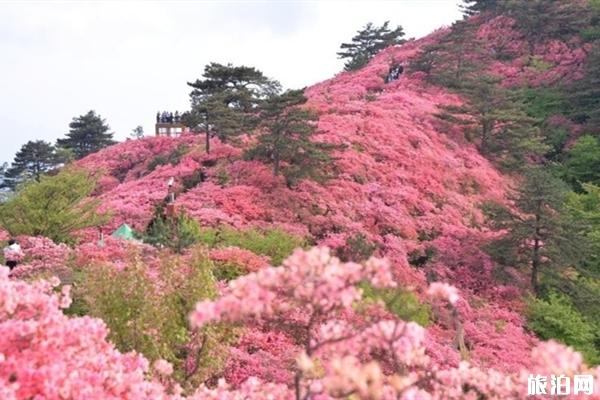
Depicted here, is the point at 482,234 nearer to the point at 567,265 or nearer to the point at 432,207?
the point at 432,207

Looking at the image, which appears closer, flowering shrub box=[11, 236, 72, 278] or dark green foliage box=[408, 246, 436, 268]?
flowering shrub box=[11, 236, 72, 278]

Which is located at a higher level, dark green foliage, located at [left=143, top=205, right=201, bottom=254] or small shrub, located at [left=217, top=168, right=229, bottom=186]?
small shrub, located at [left=217, top=168, right=229, bottom=186]

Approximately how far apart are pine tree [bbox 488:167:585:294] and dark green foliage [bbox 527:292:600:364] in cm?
95

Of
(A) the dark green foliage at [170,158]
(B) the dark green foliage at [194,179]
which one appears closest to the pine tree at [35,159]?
(A) the dark green foliage at [170,158]

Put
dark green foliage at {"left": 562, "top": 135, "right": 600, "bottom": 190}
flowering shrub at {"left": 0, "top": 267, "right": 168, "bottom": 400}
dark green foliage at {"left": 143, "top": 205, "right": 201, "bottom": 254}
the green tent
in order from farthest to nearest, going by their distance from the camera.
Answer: dark green foliage at {"left": 562, "top": 135, "right": 600, "bottom": 190} → the green tent → dark green foliage at {"left": 143, "top": 205, "right": 201, "bottom": 254} → flowering shrub at {"left": 0, "top": 267, "right": 168, "bottom": 400}

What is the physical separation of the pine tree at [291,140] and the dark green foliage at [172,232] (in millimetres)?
4447

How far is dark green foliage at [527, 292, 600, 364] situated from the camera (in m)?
14.7

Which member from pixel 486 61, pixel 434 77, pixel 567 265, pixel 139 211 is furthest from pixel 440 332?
pixel 486 61

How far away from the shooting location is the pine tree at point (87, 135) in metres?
54.5

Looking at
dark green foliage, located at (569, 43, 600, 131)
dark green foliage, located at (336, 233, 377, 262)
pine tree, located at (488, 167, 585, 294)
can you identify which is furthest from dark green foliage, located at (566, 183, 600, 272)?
dark green foliage, located at (336, 233, 377, 262)

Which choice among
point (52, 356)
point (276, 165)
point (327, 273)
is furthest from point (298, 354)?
point (276, 165)

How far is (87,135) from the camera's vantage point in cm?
5491

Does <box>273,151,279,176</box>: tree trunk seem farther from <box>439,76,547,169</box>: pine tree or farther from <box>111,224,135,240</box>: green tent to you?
<box>439,76,547,169</box>: pine tree

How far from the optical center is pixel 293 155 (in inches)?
830
